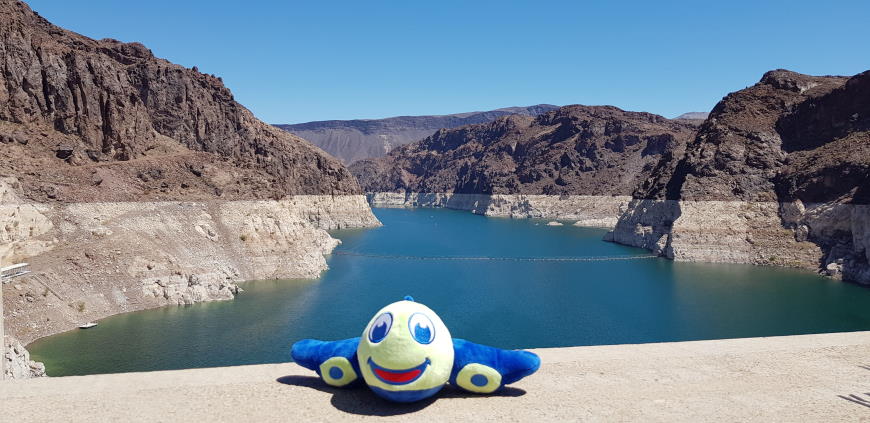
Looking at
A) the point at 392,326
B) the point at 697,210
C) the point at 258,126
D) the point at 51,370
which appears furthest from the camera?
the point at 258,126

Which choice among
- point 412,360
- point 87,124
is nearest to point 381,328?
point 412,360

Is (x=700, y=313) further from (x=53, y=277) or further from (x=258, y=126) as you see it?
(x=258, y=126)

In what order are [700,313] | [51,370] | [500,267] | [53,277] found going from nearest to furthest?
[51,370]
[53,277]
[700,313]
[500,267]

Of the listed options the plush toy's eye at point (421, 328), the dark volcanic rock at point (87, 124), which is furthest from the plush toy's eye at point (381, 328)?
the dark volcanic rock at point (87, 124)

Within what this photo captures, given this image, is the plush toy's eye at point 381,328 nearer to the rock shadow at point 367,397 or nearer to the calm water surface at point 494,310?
the rock shadow at point 367,397

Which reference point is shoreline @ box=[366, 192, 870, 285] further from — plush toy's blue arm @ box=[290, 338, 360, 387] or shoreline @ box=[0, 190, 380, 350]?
→ plush toy's blue arm @ box=[290, 338, 360, 387]

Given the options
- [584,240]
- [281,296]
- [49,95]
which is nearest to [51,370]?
[281,296]
